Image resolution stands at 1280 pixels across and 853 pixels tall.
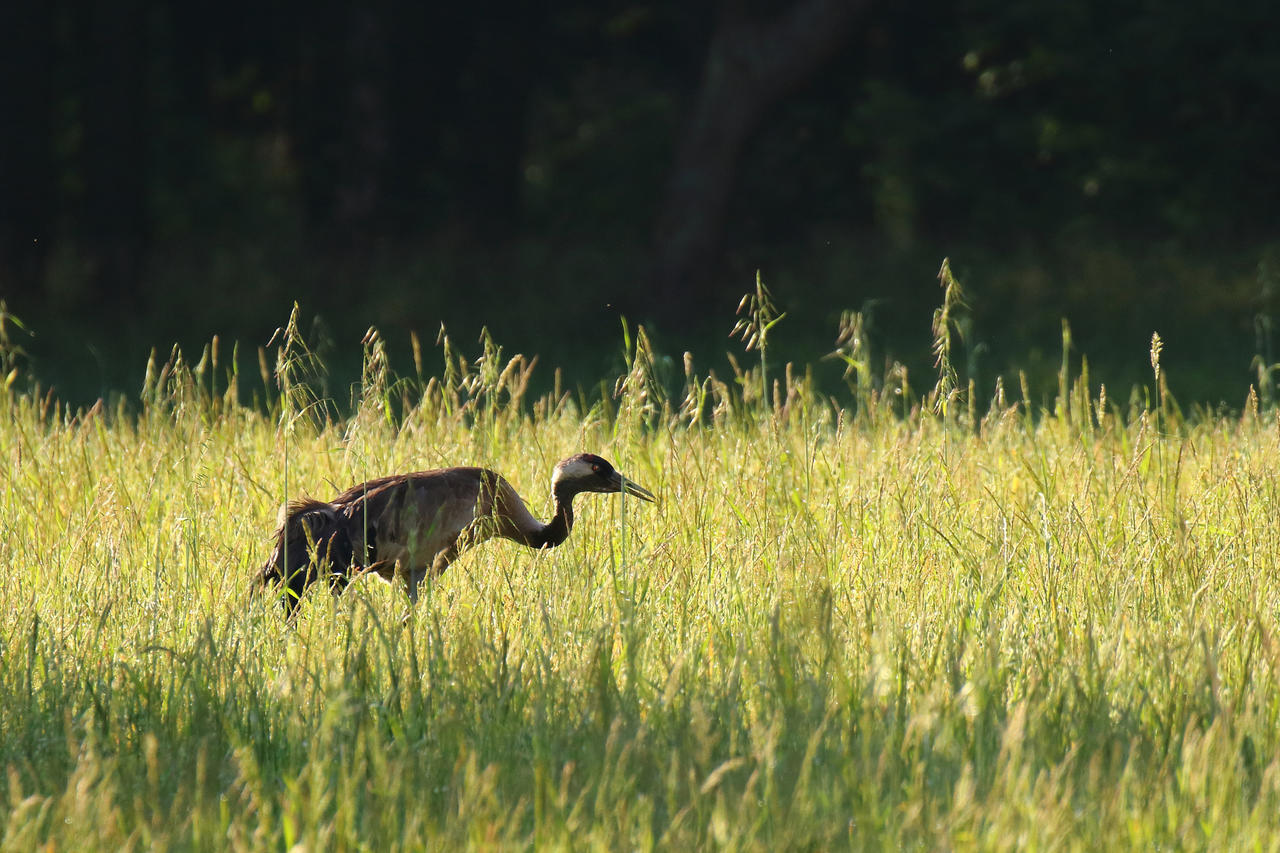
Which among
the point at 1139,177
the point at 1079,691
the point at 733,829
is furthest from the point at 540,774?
the point at 1139,177

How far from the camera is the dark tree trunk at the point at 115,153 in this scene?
17094mm

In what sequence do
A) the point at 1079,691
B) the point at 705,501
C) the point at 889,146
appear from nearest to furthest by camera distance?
the point at 1079,691
the point at 705,501
the point at 889,146

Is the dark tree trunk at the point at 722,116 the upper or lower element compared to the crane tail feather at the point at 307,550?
upper

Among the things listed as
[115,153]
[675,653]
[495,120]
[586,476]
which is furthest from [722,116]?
[675,653]

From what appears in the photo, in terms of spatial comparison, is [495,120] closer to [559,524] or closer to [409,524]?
[559,524]

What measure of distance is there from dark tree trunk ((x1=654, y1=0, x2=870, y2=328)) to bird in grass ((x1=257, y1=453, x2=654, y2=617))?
38.3 ft

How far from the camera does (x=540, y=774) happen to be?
2.82 metres

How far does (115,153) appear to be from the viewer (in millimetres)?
17188

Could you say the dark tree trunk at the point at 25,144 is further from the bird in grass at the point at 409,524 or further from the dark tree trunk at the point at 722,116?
the bird in grass at the point at 409,524

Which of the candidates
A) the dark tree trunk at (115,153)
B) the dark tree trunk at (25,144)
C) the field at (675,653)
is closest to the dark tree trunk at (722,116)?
the dark tree trunk at (115,153)

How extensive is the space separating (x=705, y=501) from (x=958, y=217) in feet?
59.4

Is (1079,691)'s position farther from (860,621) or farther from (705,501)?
(705,501)

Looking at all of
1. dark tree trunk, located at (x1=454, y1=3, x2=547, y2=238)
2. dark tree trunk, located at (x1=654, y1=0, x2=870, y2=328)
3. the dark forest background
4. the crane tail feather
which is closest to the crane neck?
the crane tail feather

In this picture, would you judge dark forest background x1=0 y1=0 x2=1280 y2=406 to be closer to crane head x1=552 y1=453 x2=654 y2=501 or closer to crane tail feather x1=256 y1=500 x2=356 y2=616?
crane head x1=552 y1=453 x2=654 y2=501
